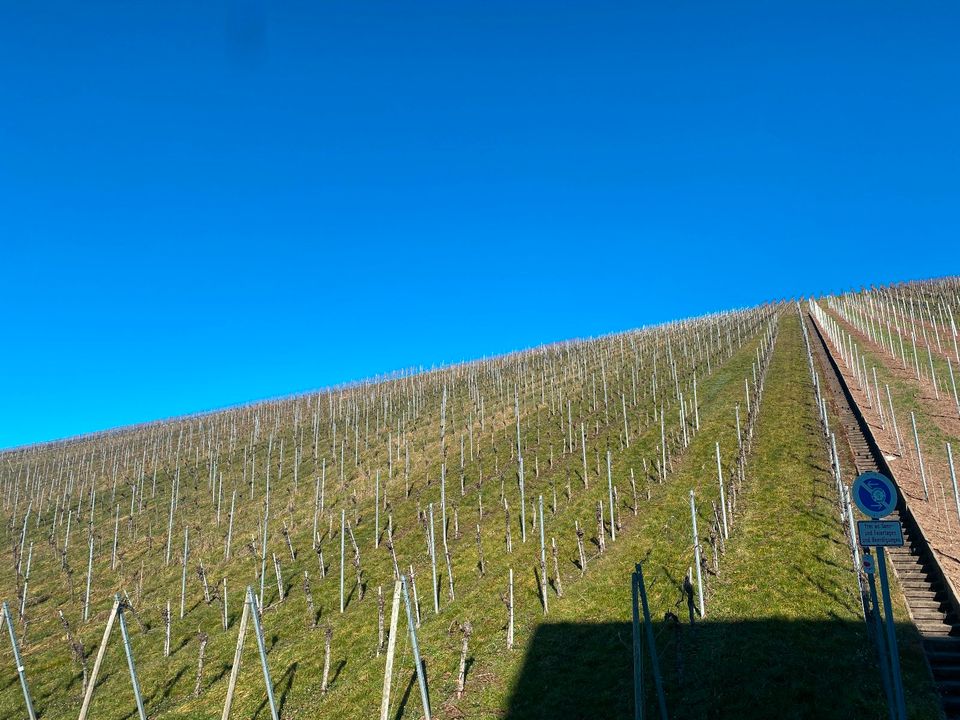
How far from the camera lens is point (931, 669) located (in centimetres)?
1168

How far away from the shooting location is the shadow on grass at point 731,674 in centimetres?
1128

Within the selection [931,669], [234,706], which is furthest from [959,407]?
[234,706]

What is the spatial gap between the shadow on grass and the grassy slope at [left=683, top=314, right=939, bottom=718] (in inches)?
1.1

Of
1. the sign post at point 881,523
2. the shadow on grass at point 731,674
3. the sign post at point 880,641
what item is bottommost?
the shadow on grass at point 731,674

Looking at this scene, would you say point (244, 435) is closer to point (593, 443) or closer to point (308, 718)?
point (593, 443)

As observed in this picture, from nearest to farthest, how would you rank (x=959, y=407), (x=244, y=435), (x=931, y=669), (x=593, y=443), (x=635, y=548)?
(x=931, y=669)
(x=635, y=548)
(x=959, y=407)
(x=593, y=443)
(x=244, y=435)

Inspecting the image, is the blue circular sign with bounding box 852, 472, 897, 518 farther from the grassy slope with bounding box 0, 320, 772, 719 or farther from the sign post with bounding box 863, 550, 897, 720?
the grassy slope with bounding box 0, 320, 772, 719

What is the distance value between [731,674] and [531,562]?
31.6ft

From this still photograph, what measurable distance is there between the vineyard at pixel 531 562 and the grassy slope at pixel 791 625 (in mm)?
66

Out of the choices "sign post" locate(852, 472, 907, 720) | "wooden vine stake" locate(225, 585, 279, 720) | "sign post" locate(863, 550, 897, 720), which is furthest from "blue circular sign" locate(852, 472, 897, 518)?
"wooden vine stake" locate(225, 585, 279, 720)

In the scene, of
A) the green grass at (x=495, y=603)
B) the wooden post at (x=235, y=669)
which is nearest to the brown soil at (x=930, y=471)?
the green grass at (x=495, y=603)

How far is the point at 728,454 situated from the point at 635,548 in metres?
9.60

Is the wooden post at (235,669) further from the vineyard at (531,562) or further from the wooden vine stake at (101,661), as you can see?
the wooden vine stake at (101,661)

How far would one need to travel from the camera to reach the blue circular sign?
823 cm
